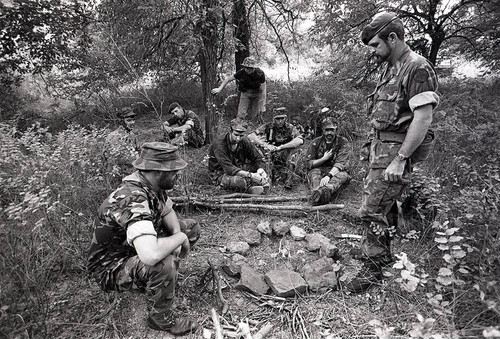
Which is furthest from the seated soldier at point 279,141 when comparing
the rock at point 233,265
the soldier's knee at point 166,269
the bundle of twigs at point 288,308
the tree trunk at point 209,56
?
the soldier's knee at point 166,269

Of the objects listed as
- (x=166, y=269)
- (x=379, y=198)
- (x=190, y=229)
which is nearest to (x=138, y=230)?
(x=166, y=269)

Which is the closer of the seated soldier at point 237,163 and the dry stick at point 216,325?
the dry stick at point 216,325

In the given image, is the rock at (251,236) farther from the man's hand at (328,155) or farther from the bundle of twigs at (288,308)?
the man's hand at (328,155)

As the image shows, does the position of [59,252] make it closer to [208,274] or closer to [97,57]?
[208,274]

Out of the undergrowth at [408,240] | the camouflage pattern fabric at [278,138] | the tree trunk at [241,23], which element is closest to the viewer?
the undergrowth at [408,240]

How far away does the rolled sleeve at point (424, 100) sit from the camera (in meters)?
2.17

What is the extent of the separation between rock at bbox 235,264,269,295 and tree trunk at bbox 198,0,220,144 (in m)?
3.35

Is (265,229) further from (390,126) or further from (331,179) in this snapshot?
(390,126)

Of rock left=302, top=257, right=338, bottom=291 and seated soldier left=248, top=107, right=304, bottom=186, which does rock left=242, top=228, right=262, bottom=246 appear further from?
seated soldier left=248, top=107, right=304, bottom=186

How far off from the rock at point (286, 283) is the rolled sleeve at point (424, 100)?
1.74 metres

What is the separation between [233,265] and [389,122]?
1.95m

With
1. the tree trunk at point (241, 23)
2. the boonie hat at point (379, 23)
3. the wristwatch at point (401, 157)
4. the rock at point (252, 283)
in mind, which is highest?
the tree trunk at point (241, 23)

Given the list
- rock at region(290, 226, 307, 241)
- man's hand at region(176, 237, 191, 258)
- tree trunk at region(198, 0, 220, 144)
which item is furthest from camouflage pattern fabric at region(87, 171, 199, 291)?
tree trunk at region(198, 0, 220, 144)

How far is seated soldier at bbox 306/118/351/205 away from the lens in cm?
455
